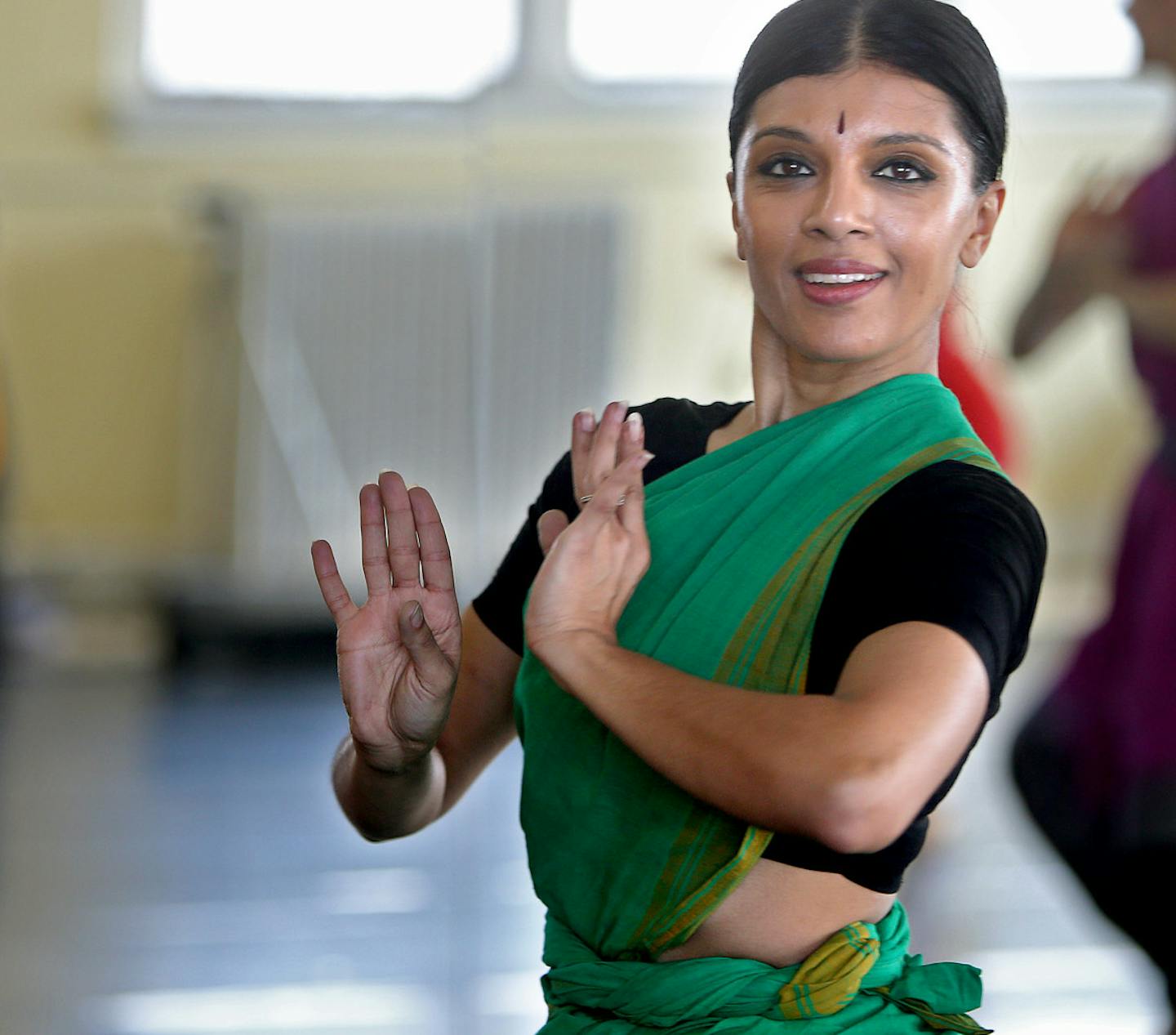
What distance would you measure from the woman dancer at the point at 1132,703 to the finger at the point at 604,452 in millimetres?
727

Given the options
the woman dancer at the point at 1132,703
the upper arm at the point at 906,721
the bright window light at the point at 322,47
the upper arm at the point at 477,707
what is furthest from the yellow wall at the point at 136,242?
the upper arm at the point at 906,721

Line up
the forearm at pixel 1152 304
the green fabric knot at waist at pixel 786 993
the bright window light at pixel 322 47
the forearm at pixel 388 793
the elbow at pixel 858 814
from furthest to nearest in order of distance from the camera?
the bright window light at pixel 322 47 → the forearm at pixel 1152 304 → the forearm at pixel 388 793 → the green fabric knot at waist at pixel 786 993 → the elbow at pixel 858 814

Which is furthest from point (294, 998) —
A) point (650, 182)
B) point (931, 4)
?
point (650, 182)

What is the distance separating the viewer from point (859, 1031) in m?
0.73

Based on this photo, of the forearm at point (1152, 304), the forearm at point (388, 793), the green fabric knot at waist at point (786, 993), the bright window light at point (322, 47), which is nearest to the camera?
the green fabric knot at waist at point (786, 993)

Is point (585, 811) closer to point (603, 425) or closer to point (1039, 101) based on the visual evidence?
point (603, 425)

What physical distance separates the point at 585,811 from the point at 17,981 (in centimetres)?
183

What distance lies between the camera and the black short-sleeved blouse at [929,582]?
0.65 meters

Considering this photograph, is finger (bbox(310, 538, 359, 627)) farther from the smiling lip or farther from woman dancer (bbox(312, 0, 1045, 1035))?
the smiling lip

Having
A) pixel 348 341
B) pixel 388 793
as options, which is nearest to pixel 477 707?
pixel 388 793

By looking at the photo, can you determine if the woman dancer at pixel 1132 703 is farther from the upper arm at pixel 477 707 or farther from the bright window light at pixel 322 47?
the bright window light at pixel 322 47

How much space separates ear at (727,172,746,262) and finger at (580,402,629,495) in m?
0.09

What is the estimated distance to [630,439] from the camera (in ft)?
2.42

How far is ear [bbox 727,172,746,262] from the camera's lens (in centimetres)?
74
